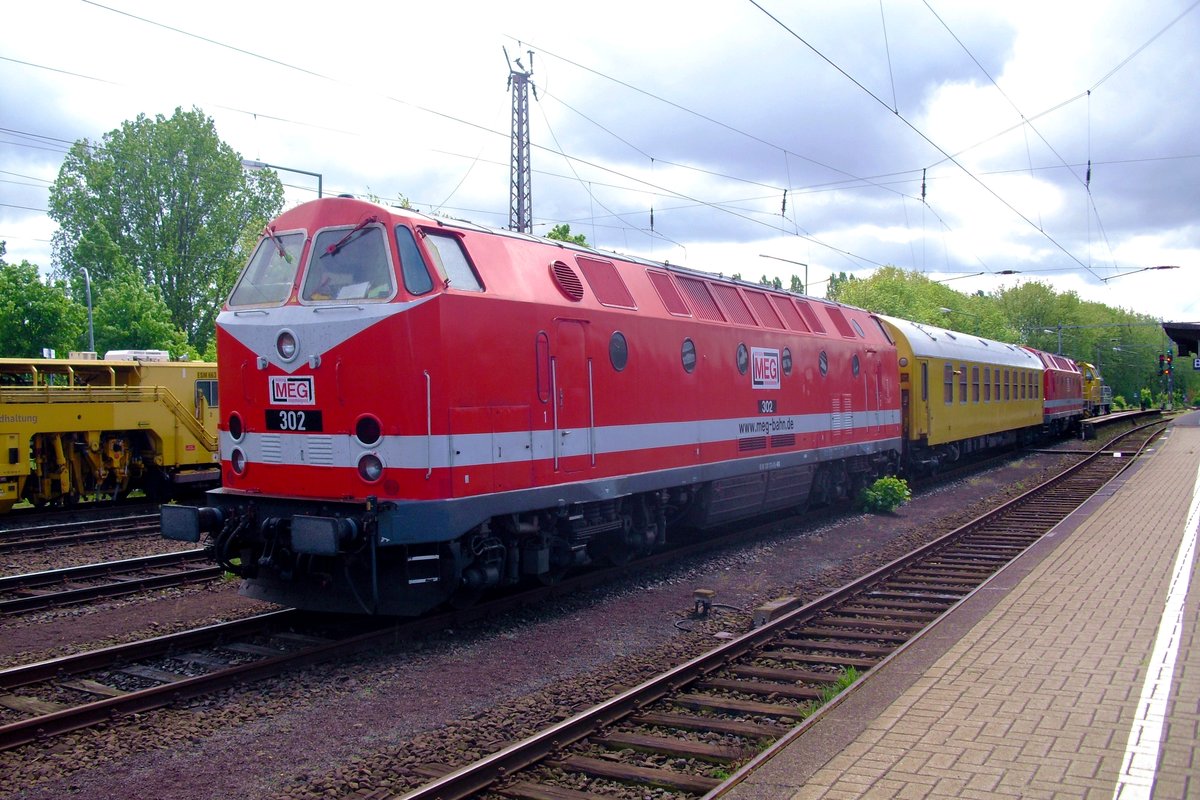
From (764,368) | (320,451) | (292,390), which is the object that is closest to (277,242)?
(292,390)

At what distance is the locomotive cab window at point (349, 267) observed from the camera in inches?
305

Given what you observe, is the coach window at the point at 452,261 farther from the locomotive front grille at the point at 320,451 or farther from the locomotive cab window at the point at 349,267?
the locomotive front grille at the point at 320,451

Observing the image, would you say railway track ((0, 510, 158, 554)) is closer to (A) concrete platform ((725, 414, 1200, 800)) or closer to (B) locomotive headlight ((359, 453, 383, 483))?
(B) locomotive headlight ((359, 453, 383, 483))

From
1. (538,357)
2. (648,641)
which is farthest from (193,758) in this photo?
(538,357)

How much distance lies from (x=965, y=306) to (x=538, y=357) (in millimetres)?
72198

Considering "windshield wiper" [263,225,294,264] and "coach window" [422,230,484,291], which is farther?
"windshield wiper" [263,225,294,264]

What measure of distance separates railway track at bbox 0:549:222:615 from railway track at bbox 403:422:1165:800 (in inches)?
204

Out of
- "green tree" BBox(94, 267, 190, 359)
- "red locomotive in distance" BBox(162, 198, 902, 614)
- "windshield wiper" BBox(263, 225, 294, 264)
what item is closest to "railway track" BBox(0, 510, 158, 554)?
"red locomotive in distance" BBox(162, 198, 902, 614)

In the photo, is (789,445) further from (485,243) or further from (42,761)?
(42,761)

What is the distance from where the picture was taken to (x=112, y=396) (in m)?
17.6

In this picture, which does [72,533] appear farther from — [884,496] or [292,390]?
→ [884,496]

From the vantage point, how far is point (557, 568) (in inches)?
376

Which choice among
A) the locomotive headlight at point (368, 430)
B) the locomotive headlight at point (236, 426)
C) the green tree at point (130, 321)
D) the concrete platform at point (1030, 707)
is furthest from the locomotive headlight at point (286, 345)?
the green tree at point (130, 321)

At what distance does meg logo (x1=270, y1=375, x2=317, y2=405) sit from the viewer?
7859 millimetres
